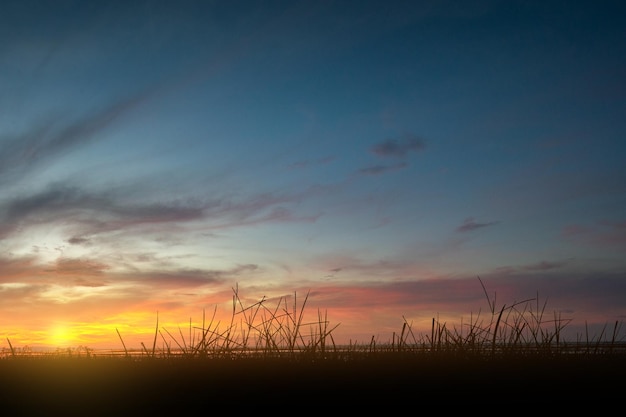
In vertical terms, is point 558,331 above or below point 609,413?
above

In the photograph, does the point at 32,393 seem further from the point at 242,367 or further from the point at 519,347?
the point at 519,347

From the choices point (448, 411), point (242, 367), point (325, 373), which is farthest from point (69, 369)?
point (448, 411)

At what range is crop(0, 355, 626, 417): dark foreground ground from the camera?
410 cm

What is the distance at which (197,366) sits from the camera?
632 centimetres

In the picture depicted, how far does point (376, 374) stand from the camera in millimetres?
5258

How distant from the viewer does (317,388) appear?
15.2 ft

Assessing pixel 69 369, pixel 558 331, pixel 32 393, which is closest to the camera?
pixel 32 393

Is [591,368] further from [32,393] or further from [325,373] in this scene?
[32,393]

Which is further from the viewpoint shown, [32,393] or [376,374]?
[376,374]

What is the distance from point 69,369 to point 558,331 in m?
6.68

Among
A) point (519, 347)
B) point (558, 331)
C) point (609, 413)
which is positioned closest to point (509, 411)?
point (609, 413)

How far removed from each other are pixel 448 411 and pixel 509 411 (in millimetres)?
400

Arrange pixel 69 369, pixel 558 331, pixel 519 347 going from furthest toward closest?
pixel 558 331, pixel 519 347, pixel 69 369

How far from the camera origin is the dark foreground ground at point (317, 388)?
13.5 ft
